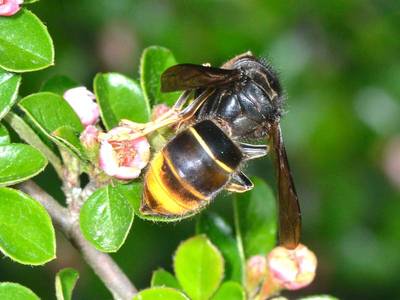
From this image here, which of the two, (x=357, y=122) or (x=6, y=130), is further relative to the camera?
(x=357, y=122)

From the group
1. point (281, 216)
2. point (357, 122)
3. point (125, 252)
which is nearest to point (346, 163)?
point (357, 122)

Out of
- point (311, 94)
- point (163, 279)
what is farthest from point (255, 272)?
point (311, 94)

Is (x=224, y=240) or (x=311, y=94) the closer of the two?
(x=224, y=240)

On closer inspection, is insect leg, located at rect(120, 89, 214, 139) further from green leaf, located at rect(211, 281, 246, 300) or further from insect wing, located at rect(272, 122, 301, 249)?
green leaf, located at rect(211, 281, 246, 300)

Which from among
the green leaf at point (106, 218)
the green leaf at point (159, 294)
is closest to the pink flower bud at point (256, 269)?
the green leaf at point (159, 294)

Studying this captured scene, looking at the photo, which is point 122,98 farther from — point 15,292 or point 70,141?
point 15,292

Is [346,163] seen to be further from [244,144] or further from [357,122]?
[244,144]
